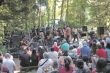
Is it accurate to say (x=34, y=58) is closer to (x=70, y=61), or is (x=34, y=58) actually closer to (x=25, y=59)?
(x=25, y=59)

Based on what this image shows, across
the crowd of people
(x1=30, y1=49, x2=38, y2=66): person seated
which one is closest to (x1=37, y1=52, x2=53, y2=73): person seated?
the crowd of people

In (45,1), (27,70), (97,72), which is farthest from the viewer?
(45,1)

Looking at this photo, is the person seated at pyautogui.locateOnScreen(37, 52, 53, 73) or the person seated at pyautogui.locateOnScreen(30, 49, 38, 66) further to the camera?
the person seated at pyautogui.locateOnScreen(30, 49, 38, 66)

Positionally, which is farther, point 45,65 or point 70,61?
point 45,65

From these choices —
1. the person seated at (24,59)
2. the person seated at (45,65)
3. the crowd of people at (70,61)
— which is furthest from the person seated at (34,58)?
the person seated at (45,65)

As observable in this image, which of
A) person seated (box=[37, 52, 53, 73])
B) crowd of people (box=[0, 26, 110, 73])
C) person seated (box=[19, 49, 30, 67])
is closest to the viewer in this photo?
crowd of people (box=[0, 26, 110, 73])

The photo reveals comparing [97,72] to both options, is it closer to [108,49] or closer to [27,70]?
[108,49]

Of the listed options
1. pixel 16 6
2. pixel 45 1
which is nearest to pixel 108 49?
pixel 16 6

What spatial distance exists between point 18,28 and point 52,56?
1187 centimetres

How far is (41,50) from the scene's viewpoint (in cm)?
639

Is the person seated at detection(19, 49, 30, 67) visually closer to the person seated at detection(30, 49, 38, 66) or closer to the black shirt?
the black shirt

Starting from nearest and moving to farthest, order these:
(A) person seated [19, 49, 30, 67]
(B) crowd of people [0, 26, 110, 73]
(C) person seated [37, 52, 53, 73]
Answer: (B) crowd of people [0, 26, 110, 73]
(C) person seated [37, 52, 53, 73]
(A) person seated [19, 49, 30, 67]

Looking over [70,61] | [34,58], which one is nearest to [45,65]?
[70,61]

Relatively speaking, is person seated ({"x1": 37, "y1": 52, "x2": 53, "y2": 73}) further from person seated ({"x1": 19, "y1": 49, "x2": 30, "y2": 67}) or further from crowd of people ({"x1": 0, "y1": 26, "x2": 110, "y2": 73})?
person seated ({"x1": 19, "y1": 49, "x2": 30, "y2": 67})
